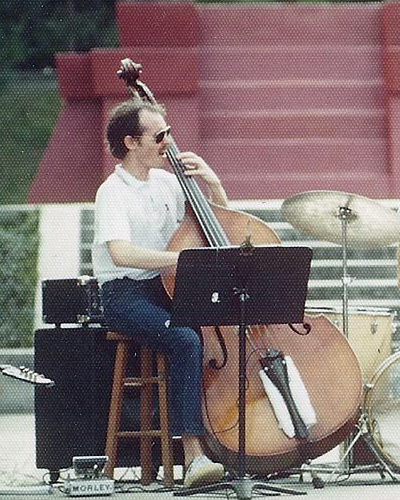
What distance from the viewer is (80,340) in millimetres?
7012

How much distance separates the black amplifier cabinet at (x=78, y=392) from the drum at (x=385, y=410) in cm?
108

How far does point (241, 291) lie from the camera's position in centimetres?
611

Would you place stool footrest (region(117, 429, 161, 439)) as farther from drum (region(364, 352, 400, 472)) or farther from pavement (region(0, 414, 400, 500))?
drum (region(364, 352, 400, 472))

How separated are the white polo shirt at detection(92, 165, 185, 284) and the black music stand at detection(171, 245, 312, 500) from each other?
1.96ft

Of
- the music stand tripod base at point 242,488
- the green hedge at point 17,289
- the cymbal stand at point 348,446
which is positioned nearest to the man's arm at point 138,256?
the music stand tripod base at point 242,488

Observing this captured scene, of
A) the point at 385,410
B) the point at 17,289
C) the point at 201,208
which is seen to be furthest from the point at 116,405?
the point at 17,289

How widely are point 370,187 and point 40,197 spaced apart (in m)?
2.88

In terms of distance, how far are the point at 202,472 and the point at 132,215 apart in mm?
1213

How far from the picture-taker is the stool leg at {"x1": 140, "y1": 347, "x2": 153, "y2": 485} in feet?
22.5

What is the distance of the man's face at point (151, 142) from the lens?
6.81 meters

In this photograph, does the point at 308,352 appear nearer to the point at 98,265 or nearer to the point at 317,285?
the point at 98,265

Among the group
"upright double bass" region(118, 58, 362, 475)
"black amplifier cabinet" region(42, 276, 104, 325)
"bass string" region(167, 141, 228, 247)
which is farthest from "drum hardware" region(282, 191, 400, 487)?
"black amplifier cabinet" region(42, 276, 104, 325)

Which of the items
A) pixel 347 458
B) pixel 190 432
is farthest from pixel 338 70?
pixel 190 432

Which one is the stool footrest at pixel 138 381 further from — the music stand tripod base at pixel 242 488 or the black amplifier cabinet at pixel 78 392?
the music stand tripod base at pixel 242 488
